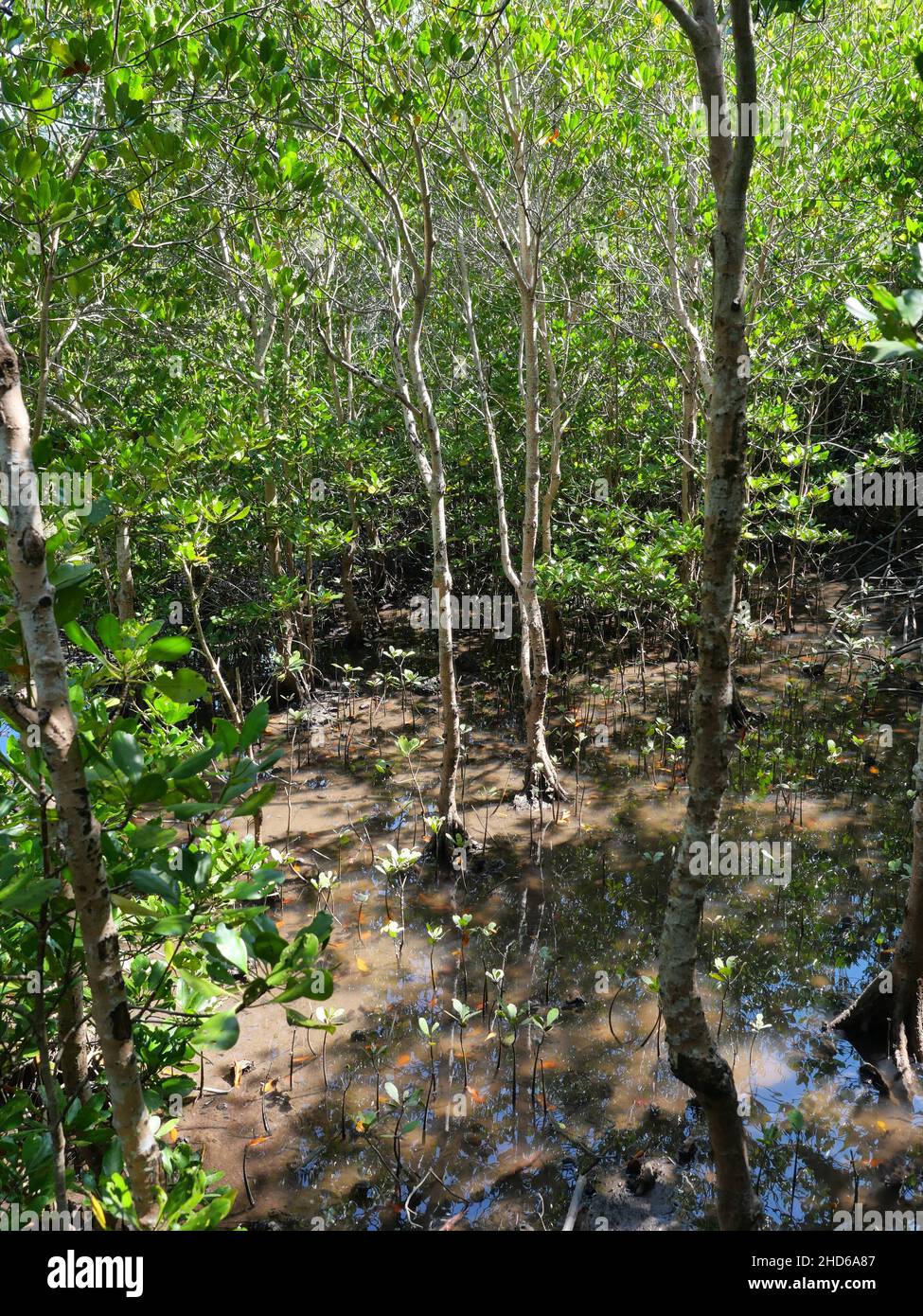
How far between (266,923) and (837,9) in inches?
364

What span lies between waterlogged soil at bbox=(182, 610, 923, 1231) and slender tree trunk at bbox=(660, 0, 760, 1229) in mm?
990

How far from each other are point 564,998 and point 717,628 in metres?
2.94

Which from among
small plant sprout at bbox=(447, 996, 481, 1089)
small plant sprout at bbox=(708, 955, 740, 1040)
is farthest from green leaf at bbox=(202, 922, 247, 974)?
small plant sprout at bbox=(708, 955, 740, 1040)

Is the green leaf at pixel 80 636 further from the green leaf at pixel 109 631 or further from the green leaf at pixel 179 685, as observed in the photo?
the green leaf at pixel 179 685

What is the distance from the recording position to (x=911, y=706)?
8508mm

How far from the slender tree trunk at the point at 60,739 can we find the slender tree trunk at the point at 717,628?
1.57 meters

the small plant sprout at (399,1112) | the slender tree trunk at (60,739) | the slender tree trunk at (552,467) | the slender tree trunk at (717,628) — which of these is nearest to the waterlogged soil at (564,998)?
the small plant sprout at (399,1112)

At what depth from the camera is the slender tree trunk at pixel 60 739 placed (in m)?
1.33

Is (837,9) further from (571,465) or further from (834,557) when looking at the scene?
(834,557)

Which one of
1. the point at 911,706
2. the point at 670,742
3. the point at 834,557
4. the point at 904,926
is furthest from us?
the point at 834,557

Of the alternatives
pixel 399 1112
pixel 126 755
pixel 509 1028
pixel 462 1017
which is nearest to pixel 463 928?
pixel 509 1028

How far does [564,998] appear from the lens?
4.61 meters

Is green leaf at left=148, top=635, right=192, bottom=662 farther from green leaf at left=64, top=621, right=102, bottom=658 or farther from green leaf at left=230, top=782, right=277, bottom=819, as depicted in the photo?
green leaf at left=230, top=782, right=277, bottom=819

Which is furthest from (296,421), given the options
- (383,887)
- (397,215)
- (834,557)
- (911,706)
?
(834,557)
